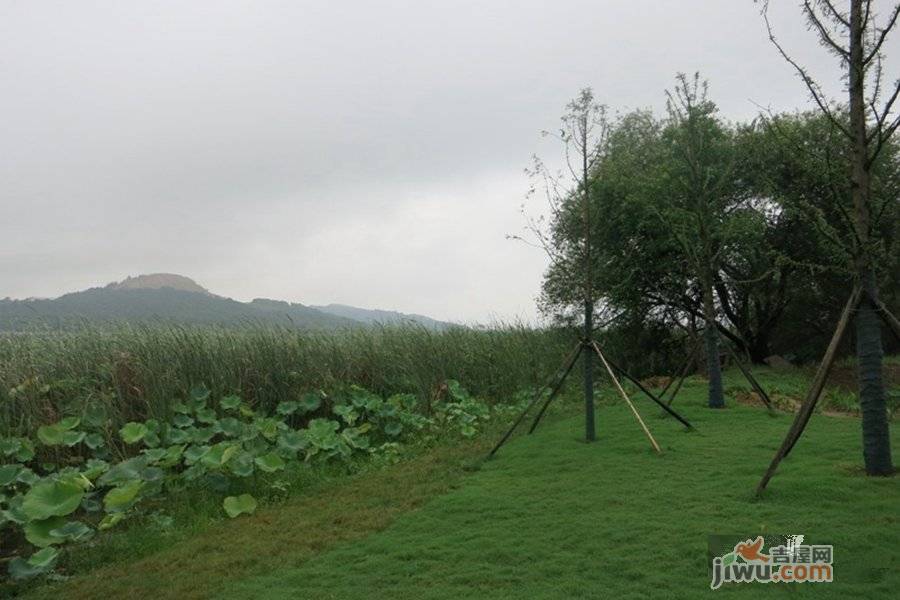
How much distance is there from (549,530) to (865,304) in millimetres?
2785

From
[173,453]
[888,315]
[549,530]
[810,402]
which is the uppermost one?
[888,315]

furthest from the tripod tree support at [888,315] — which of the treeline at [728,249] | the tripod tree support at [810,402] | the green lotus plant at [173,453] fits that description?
the treeline at [728,249]

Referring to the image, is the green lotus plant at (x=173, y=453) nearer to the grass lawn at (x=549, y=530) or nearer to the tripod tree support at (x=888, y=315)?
the grass lawn at (x=549, y=530)

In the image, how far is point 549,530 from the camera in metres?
4.32

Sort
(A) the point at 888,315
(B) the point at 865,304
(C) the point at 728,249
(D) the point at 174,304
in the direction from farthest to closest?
(D) the point at 174,304
(C) the point at 728,249
(B) the point at 865,304
(A) the point at 888,315

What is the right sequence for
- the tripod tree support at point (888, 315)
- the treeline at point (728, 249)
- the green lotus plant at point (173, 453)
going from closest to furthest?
the tripod tree support at point (888, 315), the green lotus plant at point (173, 453), the treeline at point (728, 249)

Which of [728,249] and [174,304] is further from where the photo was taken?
[174,304]

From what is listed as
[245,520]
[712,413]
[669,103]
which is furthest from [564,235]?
[245,520]

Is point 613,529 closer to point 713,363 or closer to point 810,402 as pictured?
point 810,402

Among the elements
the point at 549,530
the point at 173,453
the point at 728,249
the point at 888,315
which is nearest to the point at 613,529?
the point at 549,530

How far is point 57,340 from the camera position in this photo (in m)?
9.11

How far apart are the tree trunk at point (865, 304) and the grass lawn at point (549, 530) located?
0.79 feet

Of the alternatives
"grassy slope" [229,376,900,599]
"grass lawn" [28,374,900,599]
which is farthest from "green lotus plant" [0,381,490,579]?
"grassy slope" [229,376,900,599]

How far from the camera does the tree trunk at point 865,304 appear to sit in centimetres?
478
